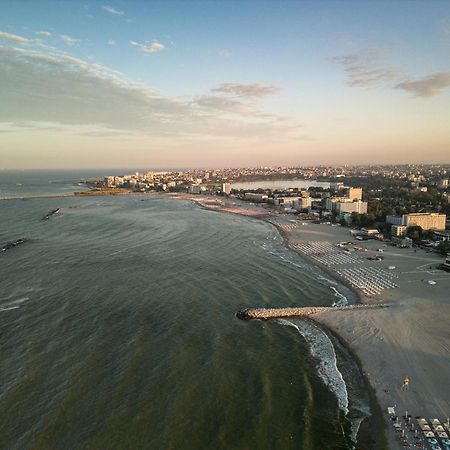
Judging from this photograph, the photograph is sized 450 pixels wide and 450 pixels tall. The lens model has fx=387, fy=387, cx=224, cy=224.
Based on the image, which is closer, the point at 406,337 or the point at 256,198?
the point at 406,337

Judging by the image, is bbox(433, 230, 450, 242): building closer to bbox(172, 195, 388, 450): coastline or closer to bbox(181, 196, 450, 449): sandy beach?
bbox(181, 196, 450, 449): sandy beach

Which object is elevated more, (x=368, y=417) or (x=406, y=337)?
(x=406, y=337)

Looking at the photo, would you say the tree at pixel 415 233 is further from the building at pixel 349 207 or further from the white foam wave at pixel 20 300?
the white foam wave at pixel 20 300

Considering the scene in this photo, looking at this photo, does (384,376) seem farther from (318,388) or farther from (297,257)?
(297,257)

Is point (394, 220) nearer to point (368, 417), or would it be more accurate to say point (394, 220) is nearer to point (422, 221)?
point (422, 221)

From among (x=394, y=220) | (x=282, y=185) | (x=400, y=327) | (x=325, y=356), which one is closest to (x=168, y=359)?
(x=325, y=356)

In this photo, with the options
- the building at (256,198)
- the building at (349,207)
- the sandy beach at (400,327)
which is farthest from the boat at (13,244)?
the building at (256,198)
